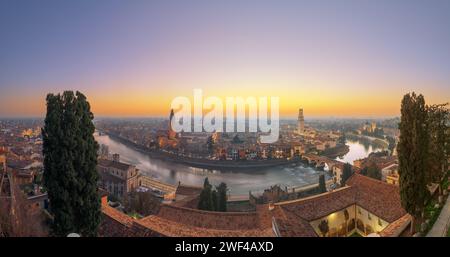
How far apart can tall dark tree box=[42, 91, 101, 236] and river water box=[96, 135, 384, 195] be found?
6.99m

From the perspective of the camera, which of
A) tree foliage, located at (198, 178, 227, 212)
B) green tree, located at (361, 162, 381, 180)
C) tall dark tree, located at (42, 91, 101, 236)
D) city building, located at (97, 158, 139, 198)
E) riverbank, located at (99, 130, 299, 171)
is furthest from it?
riverbank, located at (99, 130, 299, 171)

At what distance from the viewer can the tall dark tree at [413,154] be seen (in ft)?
15.3

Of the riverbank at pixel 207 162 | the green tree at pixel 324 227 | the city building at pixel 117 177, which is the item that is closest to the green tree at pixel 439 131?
the green tree at pixel 324 227

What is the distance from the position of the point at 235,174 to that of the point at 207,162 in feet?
5.27

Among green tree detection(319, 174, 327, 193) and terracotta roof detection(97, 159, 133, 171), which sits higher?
terracotta roof detection(97, 159, 133, 171)

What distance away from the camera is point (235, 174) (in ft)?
42.0

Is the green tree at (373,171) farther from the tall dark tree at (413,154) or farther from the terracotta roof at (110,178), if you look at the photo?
the terracotta roof at (110,178)

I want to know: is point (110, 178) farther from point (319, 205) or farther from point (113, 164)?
point (319, 205)

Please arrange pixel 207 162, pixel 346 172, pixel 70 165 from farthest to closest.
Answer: pixel 207 162 < pixel 346 172 < pixel 70 165

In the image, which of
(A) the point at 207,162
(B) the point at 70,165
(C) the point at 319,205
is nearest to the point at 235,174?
(A) the point at 207,162

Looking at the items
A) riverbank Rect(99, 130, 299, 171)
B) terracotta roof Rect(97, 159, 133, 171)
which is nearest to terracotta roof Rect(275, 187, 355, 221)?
riverbank Rect(99, 130, 299, 171)

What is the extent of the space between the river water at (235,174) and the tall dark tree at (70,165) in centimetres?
699

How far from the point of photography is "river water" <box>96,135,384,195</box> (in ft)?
37.0

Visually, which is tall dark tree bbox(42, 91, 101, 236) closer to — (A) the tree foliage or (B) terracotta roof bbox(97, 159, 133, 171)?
(A) the tree foliage
